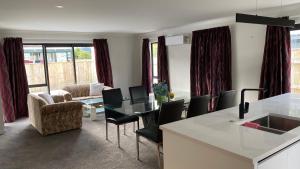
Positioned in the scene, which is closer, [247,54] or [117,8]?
[117,8]

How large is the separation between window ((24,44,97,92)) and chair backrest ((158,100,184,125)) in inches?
198

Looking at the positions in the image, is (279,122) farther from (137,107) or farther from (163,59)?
(163,59)

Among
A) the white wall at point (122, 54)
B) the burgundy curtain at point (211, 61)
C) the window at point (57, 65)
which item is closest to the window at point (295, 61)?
the burgundy curtain at point (211, 61)

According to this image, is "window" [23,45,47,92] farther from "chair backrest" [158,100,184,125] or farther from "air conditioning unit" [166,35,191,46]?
"chair backrest" [158,100,184,125]

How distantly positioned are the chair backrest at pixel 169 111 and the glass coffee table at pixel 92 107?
316 cm

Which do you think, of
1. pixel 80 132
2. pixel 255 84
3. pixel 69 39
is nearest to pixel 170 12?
pixel 255 84

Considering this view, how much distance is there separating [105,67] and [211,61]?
359 centimetres

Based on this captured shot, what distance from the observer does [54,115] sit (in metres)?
4.70

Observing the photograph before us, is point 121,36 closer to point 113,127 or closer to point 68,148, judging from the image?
point 113,127

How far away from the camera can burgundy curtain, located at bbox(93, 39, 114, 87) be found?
24.6 ft

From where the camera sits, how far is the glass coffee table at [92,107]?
5.84m

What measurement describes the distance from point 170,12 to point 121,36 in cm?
392

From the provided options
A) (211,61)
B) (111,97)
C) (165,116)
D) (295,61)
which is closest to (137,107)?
(111,97)

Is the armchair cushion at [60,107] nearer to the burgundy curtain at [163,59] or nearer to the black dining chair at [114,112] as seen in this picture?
the black dining chair at [114,112]
